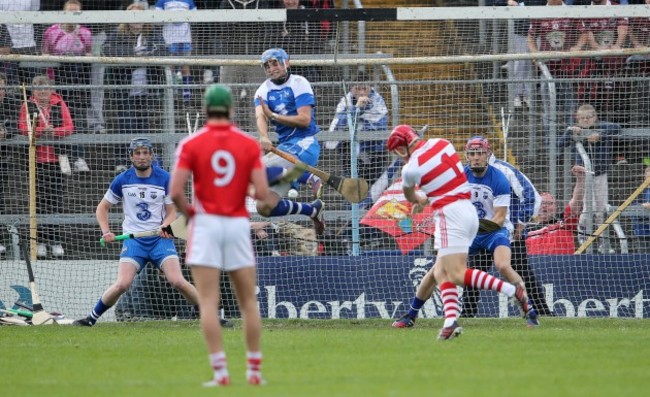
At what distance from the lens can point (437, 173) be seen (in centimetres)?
1215

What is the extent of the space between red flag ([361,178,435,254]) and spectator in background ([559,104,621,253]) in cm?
218

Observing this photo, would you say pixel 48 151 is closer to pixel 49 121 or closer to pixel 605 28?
pixel 49 121

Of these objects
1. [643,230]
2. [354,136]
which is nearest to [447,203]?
[354,136]

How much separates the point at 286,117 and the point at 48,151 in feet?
15.8

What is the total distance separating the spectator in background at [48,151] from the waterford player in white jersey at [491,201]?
571 centimetres

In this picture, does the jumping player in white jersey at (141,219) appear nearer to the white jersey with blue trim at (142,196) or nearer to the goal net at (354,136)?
the white jersey with blue trim at (142,196)

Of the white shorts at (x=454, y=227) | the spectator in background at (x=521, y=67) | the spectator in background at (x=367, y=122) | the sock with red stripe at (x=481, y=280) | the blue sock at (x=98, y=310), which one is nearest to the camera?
the sock with red stripe at (x=481, y=280)

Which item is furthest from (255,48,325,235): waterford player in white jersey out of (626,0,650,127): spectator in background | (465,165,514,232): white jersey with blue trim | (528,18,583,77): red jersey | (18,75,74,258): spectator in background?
(626,0,650,127): spectator in background

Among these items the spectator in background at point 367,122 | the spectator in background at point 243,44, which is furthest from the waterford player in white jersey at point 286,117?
the spectator in background at point 243,44

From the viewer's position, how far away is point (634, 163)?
661 inches

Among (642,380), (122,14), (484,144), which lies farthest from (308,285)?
(642,380)

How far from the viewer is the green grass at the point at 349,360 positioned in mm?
8797

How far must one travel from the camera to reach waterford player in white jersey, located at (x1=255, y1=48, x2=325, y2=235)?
44.1ft

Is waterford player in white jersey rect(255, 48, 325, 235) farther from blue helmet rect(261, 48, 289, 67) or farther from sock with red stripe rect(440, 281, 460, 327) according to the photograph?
sock with red stripe rect(440, 281, 460, 327)
